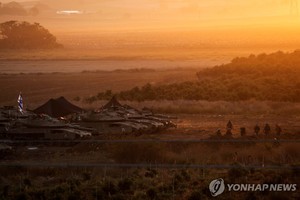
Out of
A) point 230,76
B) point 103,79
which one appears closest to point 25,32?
point 103,79

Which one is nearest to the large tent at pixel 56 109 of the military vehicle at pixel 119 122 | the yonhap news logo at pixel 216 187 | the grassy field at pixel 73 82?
the military vehicle at pixel 119 122

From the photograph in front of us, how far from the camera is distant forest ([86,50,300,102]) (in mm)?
42575

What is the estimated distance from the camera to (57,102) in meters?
32.3

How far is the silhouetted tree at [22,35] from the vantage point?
3950 inches

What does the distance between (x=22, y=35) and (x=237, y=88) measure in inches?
2384

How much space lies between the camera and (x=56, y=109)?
31.9 m

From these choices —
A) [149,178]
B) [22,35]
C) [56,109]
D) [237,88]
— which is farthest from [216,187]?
[22,35]

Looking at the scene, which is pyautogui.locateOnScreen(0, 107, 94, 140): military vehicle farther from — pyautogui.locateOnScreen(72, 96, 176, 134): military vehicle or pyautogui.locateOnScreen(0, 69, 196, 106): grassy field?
pyautogui.locateOnScreen(0, 69, 196, 106): grassy field

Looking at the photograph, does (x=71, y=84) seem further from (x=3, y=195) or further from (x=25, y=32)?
(x=25, y=32)

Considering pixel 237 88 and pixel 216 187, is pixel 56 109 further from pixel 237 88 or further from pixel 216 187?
pixel 216 187

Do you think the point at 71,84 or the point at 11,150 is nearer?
the point at 11,150

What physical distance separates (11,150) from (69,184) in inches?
252

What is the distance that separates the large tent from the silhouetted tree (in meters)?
68.7

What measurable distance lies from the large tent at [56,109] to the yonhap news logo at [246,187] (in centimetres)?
1619
